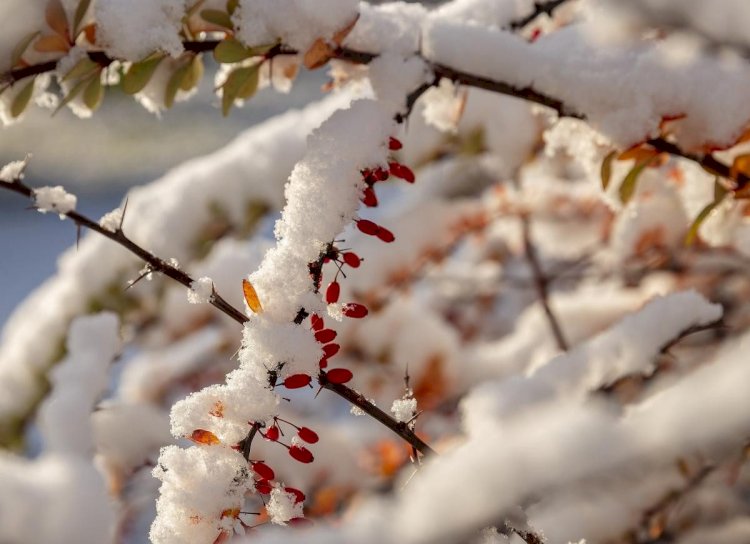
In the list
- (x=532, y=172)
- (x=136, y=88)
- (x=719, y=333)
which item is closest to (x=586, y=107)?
(x=136, y=88)

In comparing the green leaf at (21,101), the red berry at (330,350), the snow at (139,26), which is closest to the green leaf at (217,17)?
the snow at (139,26)

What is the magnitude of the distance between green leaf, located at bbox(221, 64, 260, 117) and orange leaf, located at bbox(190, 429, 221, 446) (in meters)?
0.27

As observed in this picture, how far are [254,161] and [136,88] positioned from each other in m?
0.62

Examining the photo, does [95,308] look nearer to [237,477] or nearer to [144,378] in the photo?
[144,378]

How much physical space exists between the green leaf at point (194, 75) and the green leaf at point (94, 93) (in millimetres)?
61

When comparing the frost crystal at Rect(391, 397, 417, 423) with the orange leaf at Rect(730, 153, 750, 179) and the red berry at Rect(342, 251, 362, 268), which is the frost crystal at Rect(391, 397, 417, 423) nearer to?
the red berry at Rect(342, 251, 362, 268)

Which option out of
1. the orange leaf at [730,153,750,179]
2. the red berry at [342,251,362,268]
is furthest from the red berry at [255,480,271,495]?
the orange leaf at [730,153,750,179]

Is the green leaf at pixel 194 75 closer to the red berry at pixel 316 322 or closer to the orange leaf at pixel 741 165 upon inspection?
the red berry at pixel 316 322

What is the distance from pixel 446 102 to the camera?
0.69m

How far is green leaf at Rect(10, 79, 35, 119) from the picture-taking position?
0.54m

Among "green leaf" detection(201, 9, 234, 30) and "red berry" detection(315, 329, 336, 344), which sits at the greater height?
"green leaf" detection(201, 9, 234, 30)

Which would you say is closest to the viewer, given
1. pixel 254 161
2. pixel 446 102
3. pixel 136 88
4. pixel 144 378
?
pixel 136 88

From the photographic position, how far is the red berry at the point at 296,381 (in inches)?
15.6

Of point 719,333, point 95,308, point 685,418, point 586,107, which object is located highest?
point 95,308
